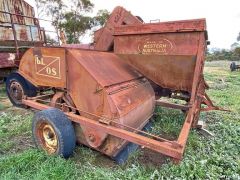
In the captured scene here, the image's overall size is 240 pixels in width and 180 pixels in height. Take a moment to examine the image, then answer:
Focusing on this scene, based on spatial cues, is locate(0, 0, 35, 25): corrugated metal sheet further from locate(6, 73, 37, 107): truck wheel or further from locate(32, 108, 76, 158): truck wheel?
locate(32, 108, 76, 158): truck wheel

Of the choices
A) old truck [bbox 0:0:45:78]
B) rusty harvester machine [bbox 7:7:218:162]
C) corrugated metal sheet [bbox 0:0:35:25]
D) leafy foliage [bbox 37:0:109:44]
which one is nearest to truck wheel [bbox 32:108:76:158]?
rusty harvester machine [bbox 7:7:218:162]

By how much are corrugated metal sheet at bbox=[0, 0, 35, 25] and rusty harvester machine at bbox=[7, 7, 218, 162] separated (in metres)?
5.72

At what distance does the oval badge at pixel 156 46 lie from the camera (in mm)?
3697

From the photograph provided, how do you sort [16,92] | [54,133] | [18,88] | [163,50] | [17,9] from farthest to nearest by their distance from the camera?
[17,9] < [16,92] < [18,88] < [163,50] < [54,133]

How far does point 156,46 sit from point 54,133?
1951 mm

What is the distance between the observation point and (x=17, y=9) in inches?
384

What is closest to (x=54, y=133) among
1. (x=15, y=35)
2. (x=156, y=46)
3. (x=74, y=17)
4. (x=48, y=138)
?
(x=48, y=138)

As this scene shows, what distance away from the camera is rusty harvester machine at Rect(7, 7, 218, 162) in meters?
3.12

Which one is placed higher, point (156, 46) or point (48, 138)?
point (156, 46)

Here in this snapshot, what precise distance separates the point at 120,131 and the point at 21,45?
6.38 metres

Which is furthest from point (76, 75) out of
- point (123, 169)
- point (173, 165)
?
point (173, 165)

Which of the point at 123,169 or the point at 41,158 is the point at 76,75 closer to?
the point at 41,158

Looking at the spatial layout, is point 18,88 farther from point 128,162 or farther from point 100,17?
point 100,17

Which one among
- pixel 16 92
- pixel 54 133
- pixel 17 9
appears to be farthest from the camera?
pixel 17 9
